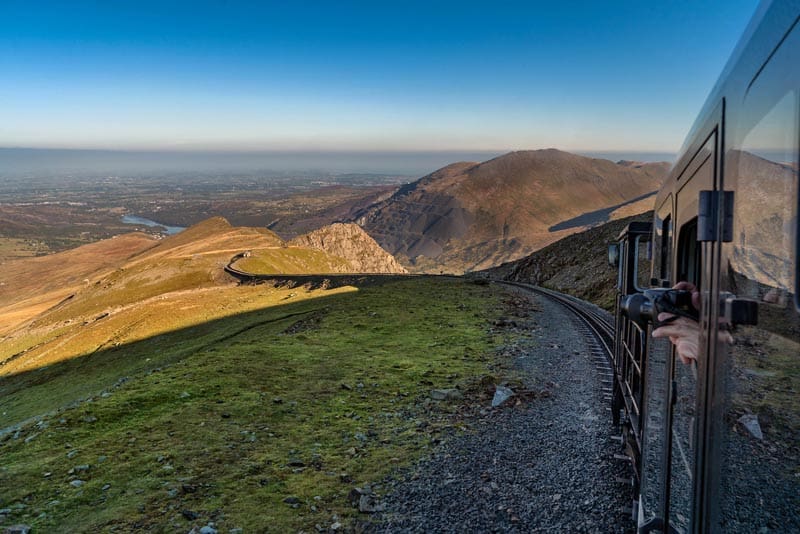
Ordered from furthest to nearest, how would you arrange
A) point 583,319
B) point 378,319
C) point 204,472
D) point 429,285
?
point 429,285 < point 378,319 < point 583,319 < point 204,472

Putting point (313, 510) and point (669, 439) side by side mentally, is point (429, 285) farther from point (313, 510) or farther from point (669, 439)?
point (669, 439)

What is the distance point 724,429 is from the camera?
3.38 metres

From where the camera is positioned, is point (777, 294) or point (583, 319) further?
point (583, 319)

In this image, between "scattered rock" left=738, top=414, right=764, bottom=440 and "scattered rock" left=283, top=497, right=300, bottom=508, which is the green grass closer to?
"scattered rock" left=283, top=497, right=300, bottom=508

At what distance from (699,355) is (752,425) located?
0.75 metres

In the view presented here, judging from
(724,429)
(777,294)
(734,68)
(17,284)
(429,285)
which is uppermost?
(734,68)

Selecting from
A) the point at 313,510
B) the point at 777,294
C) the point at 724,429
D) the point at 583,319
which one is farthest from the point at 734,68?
the point at 583,319

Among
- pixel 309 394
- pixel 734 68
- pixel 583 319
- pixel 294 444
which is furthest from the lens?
pixel 583 319

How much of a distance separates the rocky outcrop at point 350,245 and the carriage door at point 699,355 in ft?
430

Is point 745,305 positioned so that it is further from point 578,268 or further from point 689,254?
point 578,268

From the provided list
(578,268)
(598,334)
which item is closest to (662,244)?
(598,334)

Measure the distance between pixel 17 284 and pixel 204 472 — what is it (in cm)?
17720

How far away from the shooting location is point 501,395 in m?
16.3

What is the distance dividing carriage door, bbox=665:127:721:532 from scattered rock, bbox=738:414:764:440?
0.49 m
